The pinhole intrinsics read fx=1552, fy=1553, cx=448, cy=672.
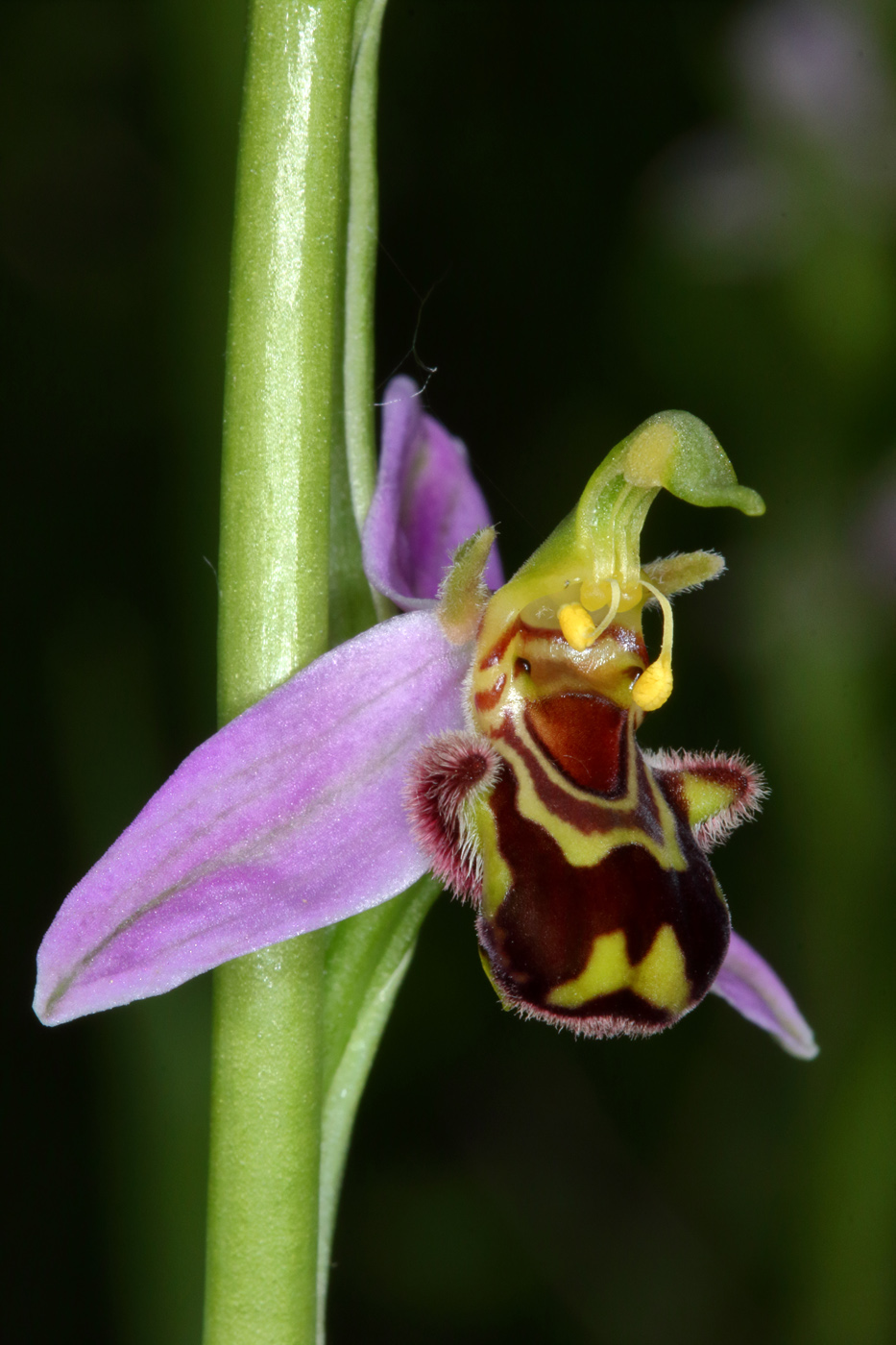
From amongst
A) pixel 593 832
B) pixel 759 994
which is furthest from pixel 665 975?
pixel 759 994

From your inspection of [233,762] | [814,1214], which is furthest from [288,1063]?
[814,1214]

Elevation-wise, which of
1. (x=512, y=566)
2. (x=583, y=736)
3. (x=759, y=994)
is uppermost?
(x=512, y=566)

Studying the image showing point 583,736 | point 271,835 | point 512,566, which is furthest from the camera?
point 512,566

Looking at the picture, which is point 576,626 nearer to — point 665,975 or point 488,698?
point 488,698

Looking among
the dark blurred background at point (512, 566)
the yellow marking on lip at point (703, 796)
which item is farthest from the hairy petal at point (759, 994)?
the dark blurred background at point (512, 566)

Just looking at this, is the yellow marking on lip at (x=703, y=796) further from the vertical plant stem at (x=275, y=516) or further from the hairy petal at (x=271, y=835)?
the vertical plant stem at (x=275, y=516)

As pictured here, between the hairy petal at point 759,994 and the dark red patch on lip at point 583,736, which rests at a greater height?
the dark red patch on lip at point 583,736
